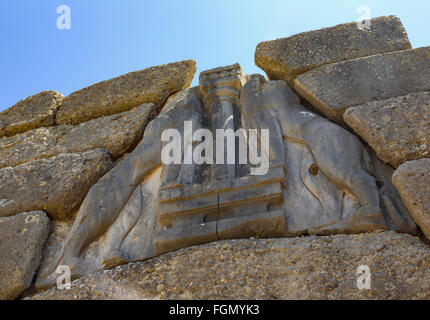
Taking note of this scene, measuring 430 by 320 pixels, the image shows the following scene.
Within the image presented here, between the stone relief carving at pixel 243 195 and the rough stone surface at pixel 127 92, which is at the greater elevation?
the rough stone surface at pixel 127 92

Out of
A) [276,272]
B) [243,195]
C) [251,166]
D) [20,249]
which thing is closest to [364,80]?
[251,166]

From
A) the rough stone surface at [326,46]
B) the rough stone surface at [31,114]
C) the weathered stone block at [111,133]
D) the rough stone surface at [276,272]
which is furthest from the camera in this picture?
the rough stone surface at [31,114]

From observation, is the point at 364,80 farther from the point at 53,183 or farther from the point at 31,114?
the point at 31,114

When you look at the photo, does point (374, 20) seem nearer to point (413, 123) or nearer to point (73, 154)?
point (413, 123)

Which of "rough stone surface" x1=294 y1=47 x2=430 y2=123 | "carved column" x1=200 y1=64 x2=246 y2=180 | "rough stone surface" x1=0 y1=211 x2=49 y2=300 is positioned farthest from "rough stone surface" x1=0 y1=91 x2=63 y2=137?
"rough stone surface" x1=294 y1=47 x2=430 y2=123

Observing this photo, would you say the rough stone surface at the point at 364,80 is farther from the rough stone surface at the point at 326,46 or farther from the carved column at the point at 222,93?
the carved column at the point at 222,93

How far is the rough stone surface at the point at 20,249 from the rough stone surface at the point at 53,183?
0.11m

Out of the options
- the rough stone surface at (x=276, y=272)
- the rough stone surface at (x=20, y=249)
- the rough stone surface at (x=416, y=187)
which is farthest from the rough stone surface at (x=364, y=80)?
the rough stone surface at (x=20, y=249)

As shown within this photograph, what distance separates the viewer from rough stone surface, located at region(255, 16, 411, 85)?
372 cm

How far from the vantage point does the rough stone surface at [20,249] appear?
307 centimetres

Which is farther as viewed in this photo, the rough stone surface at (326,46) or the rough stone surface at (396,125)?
the rough stone surface at (326,46)

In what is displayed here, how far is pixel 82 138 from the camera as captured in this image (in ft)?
13.4

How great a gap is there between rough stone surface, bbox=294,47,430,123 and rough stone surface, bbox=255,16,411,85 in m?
0.16
